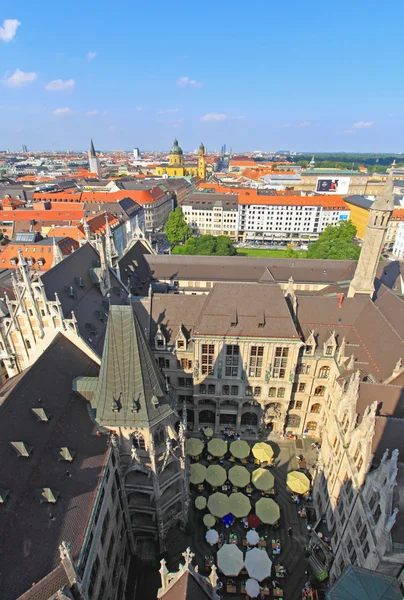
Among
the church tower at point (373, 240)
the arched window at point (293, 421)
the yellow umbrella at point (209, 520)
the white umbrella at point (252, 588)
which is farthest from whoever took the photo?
the arched window at point (293, 421)

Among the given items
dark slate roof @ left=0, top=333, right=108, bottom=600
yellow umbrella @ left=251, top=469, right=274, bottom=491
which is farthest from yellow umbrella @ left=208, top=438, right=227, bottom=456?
dark slate roof @ left=0, top=333, right=108, bottom=600

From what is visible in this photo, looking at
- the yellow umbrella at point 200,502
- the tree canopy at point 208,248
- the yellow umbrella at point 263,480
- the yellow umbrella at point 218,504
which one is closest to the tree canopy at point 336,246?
the tree canopy at point 208,248

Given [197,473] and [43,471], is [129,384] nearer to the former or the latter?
[43,471]

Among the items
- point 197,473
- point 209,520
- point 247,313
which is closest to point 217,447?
point 197,473

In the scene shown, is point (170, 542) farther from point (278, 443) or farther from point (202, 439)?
point (278, 443)

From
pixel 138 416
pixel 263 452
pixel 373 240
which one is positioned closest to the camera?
pixel 138 416

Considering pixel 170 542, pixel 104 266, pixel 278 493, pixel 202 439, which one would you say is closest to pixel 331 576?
pixel 278 493

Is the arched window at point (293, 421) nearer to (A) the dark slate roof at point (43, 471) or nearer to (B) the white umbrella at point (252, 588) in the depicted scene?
(B) the white umbrella at point (252, 588)
